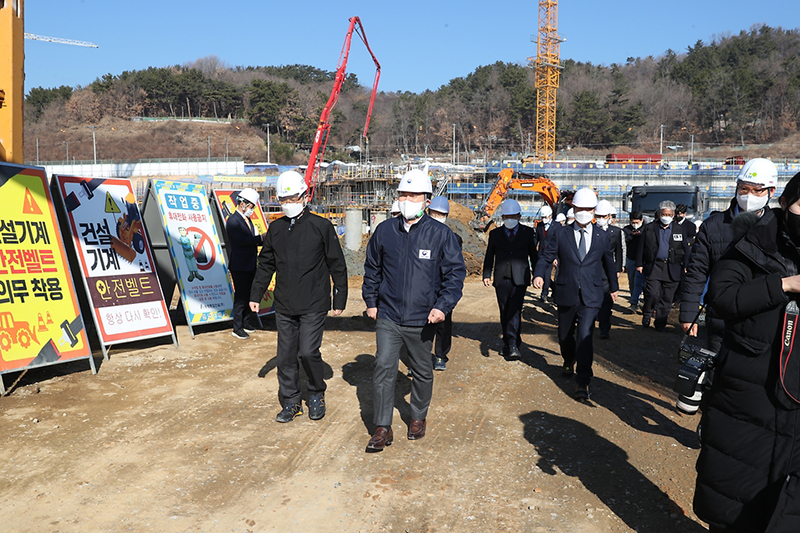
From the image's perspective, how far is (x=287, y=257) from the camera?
5.28 m

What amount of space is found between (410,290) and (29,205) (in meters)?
4.34

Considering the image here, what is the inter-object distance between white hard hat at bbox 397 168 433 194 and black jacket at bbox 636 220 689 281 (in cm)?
587

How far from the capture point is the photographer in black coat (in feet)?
8.16

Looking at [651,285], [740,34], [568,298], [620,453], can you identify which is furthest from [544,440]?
[740,34]

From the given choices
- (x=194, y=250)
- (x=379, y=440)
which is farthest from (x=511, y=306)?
(x=194, y=250)

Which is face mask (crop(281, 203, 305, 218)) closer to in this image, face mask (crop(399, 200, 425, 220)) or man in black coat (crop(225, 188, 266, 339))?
face mask (crop(399, 200, 425, 220))

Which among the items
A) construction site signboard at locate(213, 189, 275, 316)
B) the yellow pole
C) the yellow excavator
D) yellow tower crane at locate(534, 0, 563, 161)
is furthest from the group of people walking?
yellow tower crane at locate(534, 0, 563, 161)

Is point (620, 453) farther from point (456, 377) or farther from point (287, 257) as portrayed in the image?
point (287, 257)

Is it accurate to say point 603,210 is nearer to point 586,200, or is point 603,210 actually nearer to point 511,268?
point 511,268

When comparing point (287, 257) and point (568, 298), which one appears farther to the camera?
point (568, 298)

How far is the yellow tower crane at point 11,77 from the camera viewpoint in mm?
6516

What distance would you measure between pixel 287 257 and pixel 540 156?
72157mm

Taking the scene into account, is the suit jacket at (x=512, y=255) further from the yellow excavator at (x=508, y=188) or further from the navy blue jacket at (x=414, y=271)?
the yellow excavator at (x=508, y=188)

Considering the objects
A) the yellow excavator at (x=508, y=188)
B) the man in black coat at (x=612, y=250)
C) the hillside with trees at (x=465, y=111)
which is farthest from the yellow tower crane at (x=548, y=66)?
the man in black coat at (x=612, y=250)
